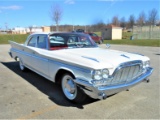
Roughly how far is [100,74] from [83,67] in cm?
36

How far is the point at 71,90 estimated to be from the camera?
429 cm

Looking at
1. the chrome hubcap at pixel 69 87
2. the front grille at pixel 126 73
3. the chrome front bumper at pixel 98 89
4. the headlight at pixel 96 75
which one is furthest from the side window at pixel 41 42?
the front grille at pixel 126 73

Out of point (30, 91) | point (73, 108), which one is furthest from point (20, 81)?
point (73, 108)

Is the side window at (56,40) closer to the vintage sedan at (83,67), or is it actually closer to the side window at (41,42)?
the vintage sedan at (83,67)

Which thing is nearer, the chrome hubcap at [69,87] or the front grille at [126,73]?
the front grille at [126,73]

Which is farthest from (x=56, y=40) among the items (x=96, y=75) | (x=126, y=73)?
(x=126, y=73)

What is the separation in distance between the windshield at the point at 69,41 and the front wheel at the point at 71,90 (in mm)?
1176

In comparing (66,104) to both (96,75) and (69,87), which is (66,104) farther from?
(96,75)

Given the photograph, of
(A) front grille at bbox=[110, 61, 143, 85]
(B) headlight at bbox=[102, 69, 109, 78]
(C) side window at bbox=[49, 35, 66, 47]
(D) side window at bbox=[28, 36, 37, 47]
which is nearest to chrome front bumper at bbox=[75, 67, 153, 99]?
(A) front grille at bbox=[110, 61, 143, 85]

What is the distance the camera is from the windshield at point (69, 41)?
5.24 metres

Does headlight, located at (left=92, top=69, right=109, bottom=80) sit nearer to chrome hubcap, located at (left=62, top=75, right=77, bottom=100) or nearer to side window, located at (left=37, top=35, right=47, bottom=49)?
chrome hubcap, located at (left=62, top=75, right=77, bottom=100)

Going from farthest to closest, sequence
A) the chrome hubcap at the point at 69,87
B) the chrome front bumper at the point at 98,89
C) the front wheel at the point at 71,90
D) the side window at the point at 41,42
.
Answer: the side window at the point at 41,42, the chrome hubcap at the point at 69,87, the front wheel at the point at 71,90, the chrome front bumper at the point at 98,89

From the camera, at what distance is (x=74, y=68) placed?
391 cm

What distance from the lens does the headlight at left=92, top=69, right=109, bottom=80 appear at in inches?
139
